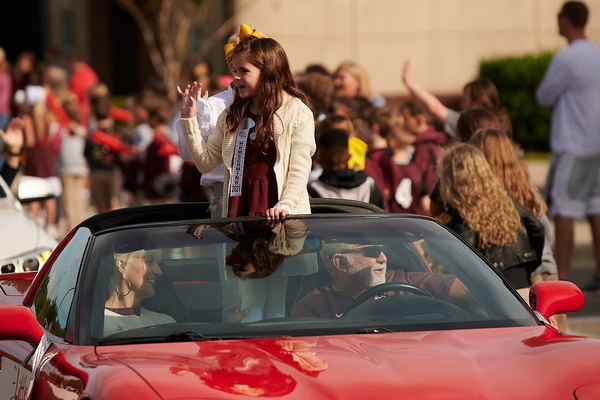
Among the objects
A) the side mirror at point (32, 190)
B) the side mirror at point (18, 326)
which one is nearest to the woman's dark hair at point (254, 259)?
the side mirror at point (18, 326)

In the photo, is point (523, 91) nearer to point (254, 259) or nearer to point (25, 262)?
point (25, 262)

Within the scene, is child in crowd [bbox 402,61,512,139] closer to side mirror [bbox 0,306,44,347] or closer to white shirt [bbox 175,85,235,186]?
white shirt [bbox 175,85,235,186]

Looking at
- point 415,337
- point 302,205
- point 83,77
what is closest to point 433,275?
point 415,337

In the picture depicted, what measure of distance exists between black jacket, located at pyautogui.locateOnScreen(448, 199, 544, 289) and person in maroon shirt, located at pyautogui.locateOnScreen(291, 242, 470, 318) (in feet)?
5.88

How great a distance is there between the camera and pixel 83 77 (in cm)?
2117

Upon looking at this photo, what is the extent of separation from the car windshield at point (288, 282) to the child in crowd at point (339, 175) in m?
3.18

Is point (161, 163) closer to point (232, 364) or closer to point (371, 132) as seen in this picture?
point (371, 132)

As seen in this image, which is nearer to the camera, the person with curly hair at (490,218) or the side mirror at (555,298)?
the side mirror at (555,298)

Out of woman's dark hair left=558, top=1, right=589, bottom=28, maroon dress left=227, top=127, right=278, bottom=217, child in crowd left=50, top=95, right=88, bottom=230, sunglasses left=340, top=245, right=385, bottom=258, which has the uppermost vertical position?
woman's dark hair left=558, top=1, right=589, bottom=28

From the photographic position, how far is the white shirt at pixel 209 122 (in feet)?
20.5

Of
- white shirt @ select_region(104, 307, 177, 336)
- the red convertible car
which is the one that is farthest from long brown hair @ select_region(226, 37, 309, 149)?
white shirt @ select_region(104, 307, 177, 336)

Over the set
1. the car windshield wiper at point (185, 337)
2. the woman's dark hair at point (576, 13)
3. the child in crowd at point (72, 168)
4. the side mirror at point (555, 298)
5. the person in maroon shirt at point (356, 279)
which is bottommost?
the child in crowd at point (72, 168)

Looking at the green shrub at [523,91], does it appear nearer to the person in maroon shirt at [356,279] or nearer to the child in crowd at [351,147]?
the child in crowd at [351,147]

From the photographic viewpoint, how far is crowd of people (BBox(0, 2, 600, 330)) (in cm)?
553
